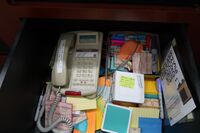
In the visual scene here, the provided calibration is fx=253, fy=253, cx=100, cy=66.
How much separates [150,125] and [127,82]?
15 centimetres

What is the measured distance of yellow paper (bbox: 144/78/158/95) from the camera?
2.76 feet

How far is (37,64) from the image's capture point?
83 cm

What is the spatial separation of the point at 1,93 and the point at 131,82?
0.40m

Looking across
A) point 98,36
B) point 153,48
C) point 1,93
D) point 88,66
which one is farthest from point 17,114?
point 153,48

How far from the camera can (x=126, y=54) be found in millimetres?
871

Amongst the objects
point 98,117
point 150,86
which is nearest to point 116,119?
point 98,117

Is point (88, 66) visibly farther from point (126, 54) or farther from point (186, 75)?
point (186, 75)

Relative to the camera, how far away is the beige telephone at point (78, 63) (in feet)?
2.65

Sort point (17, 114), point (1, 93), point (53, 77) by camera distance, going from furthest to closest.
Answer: point (53, 77) → point (17, 114) → point (1, 93)

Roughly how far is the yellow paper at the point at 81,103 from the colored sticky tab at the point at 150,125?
16 cm

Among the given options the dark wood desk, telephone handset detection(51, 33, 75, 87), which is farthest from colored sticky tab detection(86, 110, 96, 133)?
the dark wood desk

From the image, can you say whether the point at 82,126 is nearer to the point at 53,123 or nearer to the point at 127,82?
the point at 53,123

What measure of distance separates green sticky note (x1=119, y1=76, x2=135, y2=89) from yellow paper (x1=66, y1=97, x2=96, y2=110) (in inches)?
4.1

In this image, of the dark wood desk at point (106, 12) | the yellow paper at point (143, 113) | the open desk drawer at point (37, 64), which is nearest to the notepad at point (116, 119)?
the yellow paper at point (143, 113)
